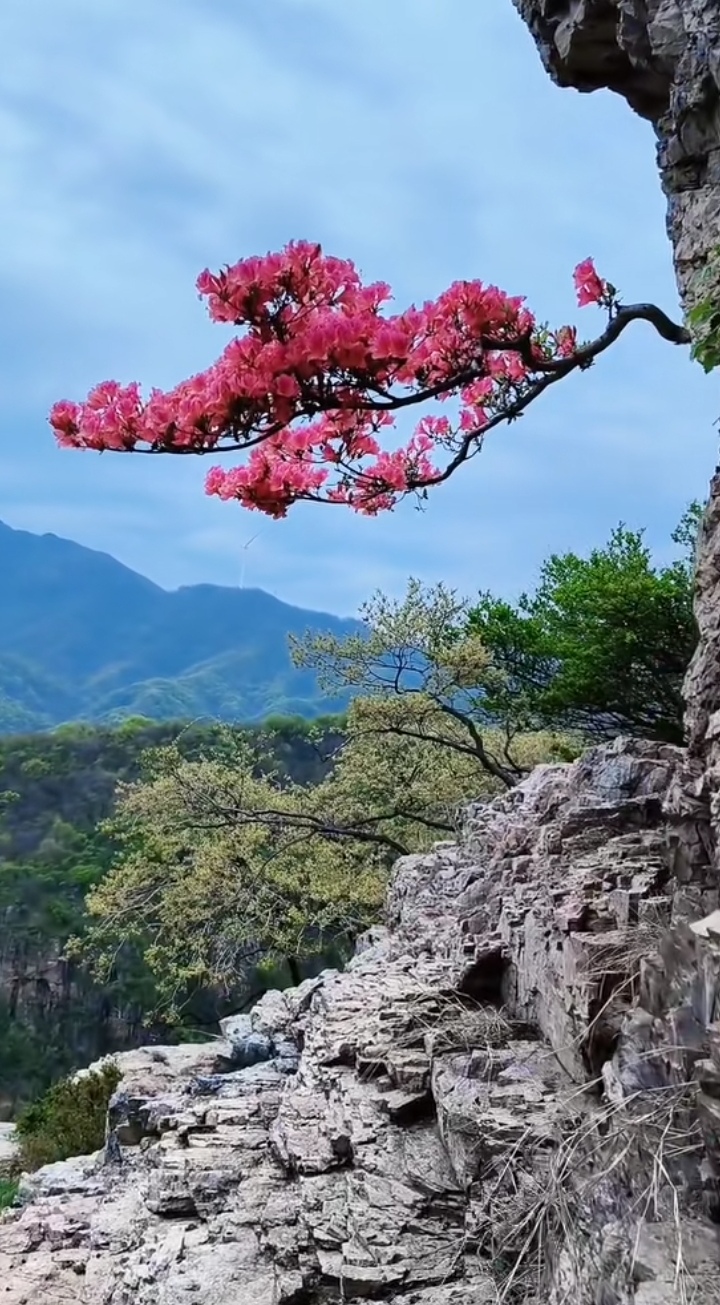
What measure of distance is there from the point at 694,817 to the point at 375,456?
8.35ft

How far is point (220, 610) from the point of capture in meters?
117

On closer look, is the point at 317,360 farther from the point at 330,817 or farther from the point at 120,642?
the point at 120,642

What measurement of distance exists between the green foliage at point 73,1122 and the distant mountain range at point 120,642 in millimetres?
→ 14268

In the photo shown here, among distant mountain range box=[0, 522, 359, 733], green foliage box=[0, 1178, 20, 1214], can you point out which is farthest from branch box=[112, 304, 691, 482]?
distant mountain range box=[0, 522, 359, 733]

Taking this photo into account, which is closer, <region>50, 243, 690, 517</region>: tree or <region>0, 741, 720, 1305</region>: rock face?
<region>0, 741, 720, 1305</region>: rock face

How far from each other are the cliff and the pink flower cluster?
0.91 metres

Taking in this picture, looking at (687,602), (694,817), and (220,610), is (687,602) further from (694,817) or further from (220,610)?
(220,610)

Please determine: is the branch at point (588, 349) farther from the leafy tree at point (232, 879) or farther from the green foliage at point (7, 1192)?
the leafy tree at point (232, 879)

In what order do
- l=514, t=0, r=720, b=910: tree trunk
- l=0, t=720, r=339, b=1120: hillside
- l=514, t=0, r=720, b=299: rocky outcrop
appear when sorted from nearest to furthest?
1. l=514, t=0, r=720, b=910: tree trunk
2. l=514, t=0, r=720, b=299: rocky outcrop
3. l=0, t=720, r=339, b=1120: hillside

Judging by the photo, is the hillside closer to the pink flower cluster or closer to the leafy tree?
the leafy tree

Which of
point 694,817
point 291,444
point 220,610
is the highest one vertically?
point 220,610

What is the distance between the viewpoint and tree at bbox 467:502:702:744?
909 centimetres

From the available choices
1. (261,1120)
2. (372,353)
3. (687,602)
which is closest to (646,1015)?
(372,353)

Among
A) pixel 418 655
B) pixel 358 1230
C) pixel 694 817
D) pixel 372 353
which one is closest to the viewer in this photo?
pixel 358 1230
